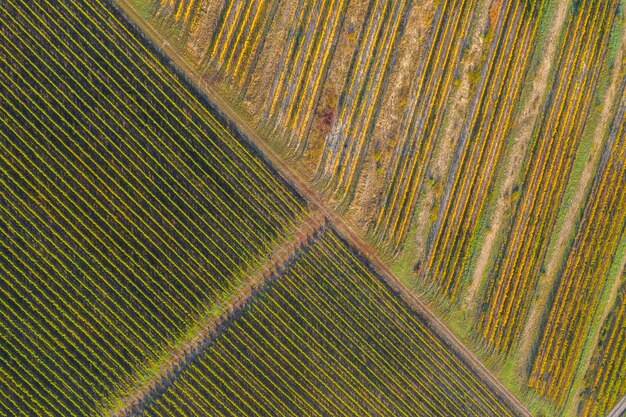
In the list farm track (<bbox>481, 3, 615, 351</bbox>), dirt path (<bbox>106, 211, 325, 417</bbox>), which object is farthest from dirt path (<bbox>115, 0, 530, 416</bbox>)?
farm track (<bbox>481, 3, 615, 351</bbox>)

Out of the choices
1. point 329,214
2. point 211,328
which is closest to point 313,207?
point 329,214

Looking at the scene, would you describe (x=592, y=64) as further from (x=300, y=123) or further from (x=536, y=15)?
(x=300, y=123)

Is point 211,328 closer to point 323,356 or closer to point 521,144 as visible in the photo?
point 323,356

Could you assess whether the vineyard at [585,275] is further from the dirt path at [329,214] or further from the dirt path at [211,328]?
the dirt path at [211,328]

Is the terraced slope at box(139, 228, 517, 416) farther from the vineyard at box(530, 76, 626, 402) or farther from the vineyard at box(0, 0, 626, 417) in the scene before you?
the vineyard at box(530, 76, 626, 402)

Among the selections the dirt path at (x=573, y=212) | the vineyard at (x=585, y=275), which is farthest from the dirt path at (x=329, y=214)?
the vineyard at (x=585, y=275)

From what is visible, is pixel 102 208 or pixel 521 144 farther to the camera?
pixel 521 144
